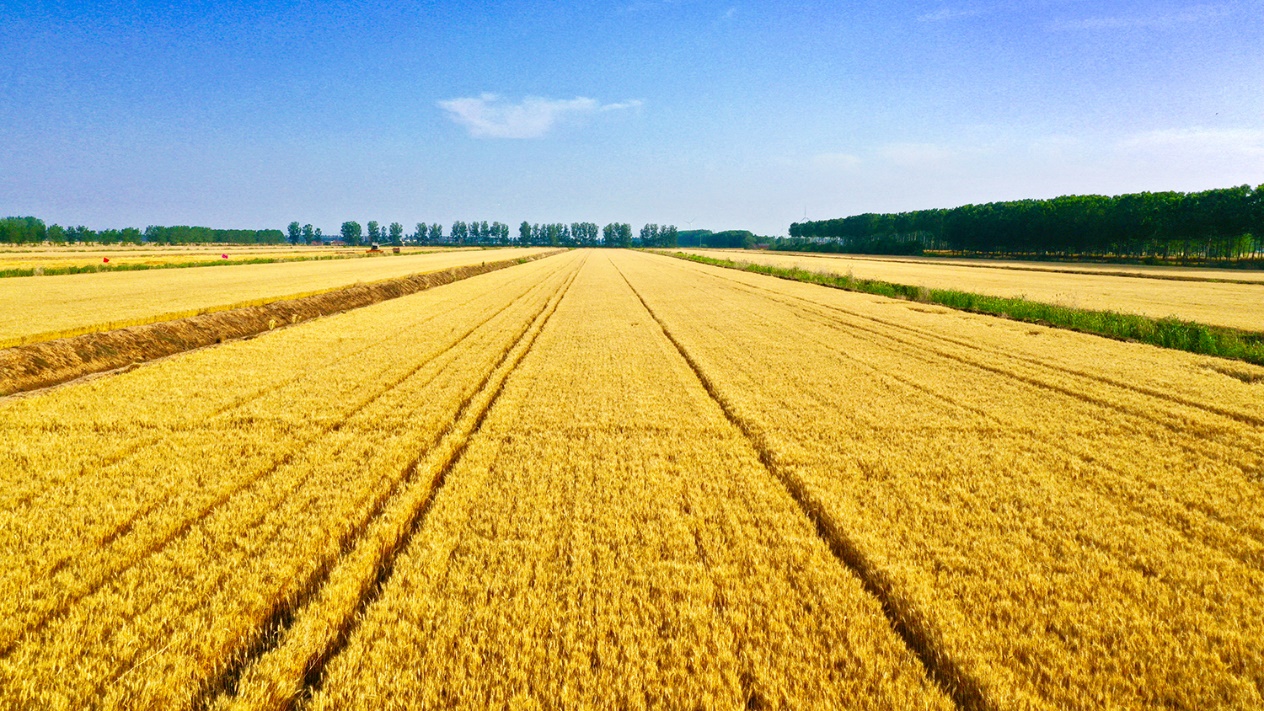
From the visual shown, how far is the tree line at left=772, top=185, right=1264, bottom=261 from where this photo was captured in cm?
6262

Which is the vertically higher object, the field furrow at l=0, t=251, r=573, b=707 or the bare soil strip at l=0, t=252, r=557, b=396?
the bare soil strip at l=0, t=252, r=557, b=396

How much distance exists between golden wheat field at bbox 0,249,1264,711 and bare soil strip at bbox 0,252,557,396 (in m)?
1.67

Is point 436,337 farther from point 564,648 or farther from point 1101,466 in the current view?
point 1101,466

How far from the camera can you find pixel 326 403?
7637 mm

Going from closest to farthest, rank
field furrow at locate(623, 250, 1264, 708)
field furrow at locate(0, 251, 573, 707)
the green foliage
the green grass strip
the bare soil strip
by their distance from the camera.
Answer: field furrow at locate(0, 251, 573, 707) → field furrow at locate(623, 250, 1264, 708) → the bare soil strip → the green grass strip → the green foliage

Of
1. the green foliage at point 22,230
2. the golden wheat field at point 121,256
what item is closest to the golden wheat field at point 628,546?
the golden wheat field at point 121,256

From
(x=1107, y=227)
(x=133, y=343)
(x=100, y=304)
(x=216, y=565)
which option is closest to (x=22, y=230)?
(x=100, y=304)

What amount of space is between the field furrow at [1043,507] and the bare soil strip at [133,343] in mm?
11674

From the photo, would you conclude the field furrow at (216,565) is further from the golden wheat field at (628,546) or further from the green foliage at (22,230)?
the green foliage at (22,230)

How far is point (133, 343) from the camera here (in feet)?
38.1

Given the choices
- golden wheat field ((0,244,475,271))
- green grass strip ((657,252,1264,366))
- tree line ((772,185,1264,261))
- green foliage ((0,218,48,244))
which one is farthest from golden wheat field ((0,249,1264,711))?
green foliage ((0,218,48,244))

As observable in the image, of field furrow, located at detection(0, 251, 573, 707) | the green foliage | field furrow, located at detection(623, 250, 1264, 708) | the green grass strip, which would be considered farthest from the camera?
the green foliage

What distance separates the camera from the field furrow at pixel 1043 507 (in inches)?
116

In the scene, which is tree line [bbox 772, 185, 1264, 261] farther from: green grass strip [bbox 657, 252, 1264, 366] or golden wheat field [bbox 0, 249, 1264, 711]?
golden wheat field [bbox 0, 249, 1264, 711]
